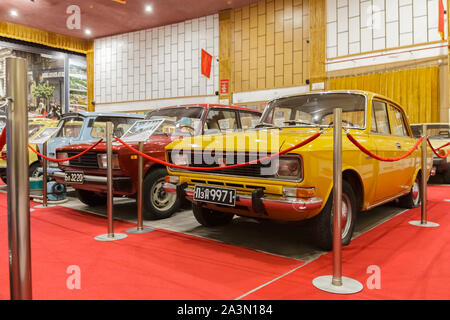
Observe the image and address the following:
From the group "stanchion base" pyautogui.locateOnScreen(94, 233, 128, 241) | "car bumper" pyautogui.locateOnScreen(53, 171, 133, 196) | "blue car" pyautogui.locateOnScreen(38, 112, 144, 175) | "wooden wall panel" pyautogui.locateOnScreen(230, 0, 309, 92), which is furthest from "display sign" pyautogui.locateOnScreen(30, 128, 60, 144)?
"wooden wall panel" pyautogui.locateOnScreen(230, 0, 309, 92)

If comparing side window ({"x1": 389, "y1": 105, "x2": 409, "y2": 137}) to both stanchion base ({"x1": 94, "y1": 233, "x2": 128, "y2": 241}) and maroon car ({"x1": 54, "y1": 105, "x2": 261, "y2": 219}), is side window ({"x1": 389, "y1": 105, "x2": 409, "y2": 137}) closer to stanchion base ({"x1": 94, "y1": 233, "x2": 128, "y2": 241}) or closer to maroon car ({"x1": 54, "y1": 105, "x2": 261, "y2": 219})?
maroon car ({"x1": 54, "y1": 105, "x2": 261, "y2": 219})

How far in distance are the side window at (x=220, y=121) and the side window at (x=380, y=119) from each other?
2.08 metres

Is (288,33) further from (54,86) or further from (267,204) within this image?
(54,86)

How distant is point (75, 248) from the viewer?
3.23 metres

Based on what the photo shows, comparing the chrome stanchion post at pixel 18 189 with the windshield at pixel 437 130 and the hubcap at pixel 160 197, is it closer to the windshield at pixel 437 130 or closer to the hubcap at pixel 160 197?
the hubcap at pixel 160 197

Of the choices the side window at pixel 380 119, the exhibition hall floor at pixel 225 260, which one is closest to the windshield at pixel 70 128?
the exhibition hall floor at pixel 225 260

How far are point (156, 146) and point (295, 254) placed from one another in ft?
7.44

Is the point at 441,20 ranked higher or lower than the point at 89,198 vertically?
higher

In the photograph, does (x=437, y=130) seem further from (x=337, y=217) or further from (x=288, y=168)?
(x=337, y=217)

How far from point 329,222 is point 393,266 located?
592 millimetres

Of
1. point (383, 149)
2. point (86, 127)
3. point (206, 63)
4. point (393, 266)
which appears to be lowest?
point (393, 266)

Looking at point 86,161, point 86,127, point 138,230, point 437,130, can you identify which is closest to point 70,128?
point 86,127

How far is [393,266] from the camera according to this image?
2705 mm

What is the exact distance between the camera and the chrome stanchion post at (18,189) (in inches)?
62.4
